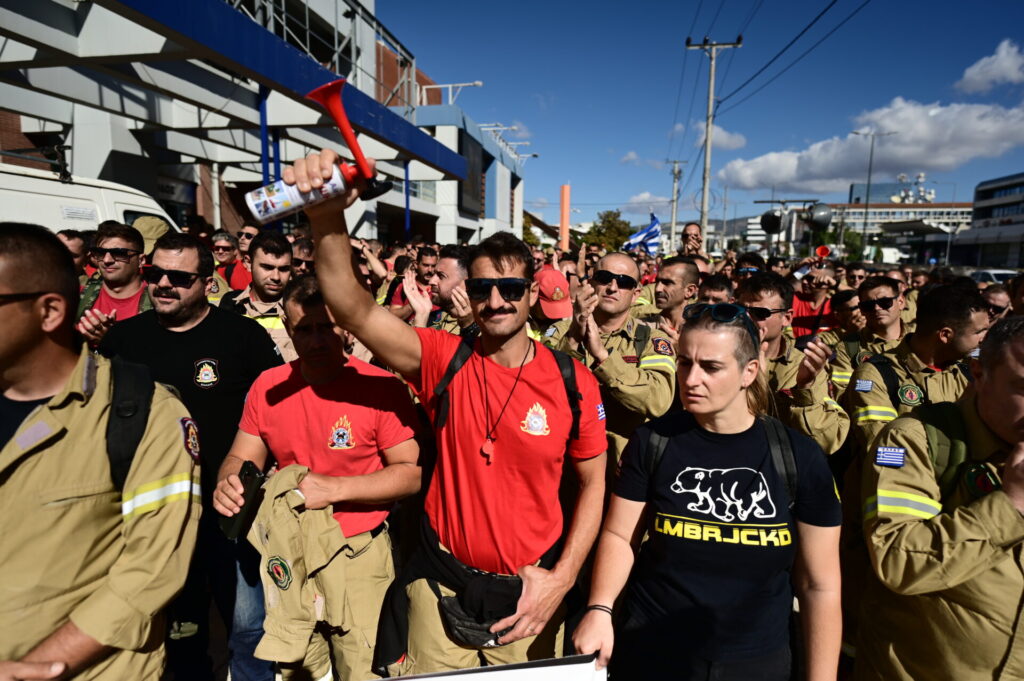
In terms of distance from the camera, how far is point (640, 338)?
3.78 metres

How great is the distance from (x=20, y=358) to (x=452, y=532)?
61.9 inches

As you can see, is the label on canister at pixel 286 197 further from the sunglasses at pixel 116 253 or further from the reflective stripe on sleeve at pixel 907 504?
the sunglasses at pixel 116 253

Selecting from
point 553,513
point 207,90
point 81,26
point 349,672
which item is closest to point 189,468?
point 349,672

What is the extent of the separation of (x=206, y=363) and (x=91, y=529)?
51.9 inches

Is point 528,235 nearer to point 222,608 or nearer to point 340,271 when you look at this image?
point 222,608

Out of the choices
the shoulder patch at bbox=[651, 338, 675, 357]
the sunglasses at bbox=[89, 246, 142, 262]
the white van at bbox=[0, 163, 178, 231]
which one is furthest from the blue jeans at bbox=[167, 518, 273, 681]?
the white van at bbox=[0, 163, 178, 231]

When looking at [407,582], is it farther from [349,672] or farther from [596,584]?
[596,584]

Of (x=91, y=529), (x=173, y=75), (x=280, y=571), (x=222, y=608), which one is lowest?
(x=222, y=608)

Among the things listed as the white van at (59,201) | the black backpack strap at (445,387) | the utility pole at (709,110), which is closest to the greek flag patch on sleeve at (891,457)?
the black backpack strap at (445,387)

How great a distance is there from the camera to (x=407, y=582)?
2.28m

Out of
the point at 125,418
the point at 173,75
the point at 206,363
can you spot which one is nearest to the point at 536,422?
the point at 125,418

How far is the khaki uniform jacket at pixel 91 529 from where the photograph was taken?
158cm

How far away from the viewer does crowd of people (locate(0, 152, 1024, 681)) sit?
166 cm

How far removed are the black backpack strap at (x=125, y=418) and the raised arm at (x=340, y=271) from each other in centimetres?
67
